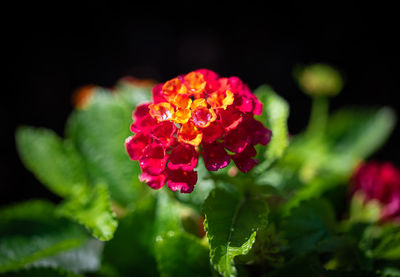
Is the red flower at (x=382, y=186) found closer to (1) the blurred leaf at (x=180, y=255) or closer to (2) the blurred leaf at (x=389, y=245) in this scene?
(2) the blurred leaf at (x=389, y=245)

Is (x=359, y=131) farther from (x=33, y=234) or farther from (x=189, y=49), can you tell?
(x=189, y=49)

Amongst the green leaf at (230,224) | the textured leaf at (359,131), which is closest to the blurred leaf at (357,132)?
the textured leaf at (359,131)

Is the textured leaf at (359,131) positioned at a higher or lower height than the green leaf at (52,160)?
lower

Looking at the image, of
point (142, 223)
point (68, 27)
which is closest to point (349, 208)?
point (142, 223)

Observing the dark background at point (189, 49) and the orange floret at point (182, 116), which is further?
the dark background at point (189, 49)

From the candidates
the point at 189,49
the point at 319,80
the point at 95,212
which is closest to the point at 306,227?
the point at 95,212

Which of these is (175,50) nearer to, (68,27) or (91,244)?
(68,27)

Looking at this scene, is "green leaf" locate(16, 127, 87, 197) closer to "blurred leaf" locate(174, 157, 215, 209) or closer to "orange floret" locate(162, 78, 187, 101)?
"blurred leaf" locate(174, 157, 215, 209)
